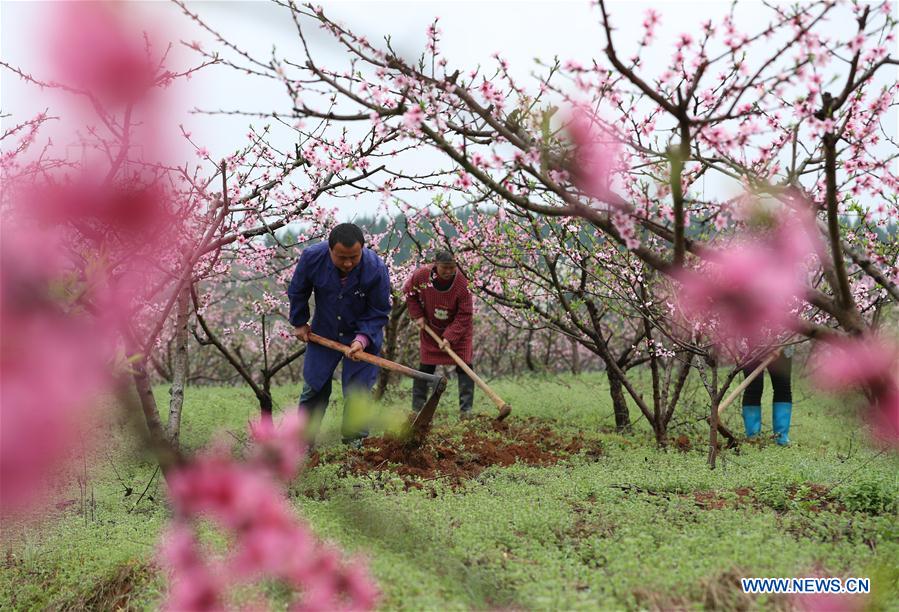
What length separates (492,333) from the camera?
1577cm

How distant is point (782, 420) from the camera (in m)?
6.92

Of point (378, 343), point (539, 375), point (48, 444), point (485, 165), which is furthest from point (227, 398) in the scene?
point (48, 444)

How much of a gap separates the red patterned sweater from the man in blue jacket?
217 cm

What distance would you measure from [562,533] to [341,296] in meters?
3.07

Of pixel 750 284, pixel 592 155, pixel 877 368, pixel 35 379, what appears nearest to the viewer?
pixel 35 379

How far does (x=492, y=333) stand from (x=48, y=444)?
14.6 m

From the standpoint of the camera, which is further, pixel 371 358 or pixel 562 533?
pixel 371 358

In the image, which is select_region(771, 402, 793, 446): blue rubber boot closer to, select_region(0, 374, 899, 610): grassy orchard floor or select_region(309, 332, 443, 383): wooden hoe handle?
select_region(0, 374, 899, 610): grassy orchard floor

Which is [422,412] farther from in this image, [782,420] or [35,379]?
[35,379]

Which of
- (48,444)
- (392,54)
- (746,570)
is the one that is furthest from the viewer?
(392,54)

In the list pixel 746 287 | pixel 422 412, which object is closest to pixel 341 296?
pixel 422 412

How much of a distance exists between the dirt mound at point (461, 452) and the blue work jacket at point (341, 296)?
92 centimetres

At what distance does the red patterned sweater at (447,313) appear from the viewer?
8.23 m

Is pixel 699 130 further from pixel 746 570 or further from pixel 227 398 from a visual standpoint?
pixel 227 398
